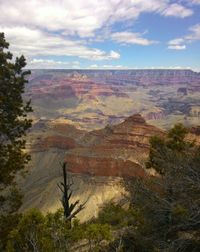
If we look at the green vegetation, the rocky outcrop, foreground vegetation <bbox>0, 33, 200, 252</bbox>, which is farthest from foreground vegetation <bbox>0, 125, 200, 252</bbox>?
the rocky outcrop

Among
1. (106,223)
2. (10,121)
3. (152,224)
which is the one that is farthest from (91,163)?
(106,223)

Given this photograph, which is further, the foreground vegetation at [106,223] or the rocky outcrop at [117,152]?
the rocky outcrop at [117,152]

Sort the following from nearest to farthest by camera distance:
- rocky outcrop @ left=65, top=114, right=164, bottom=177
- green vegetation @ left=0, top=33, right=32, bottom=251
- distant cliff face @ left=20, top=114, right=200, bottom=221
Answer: green vegetation @ left=0, top=33, right=32, bottom=251 → distant cliff face @ left=20, top=114, right=200, bottom=221 → rocky outcrop @ left=65, top=114, right=164, bottom=177

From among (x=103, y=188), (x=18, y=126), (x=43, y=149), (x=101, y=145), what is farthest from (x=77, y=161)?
(x=18, y=126)

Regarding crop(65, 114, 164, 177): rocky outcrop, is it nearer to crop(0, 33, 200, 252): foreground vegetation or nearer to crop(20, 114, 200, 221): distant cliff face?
crop(20, 114, 200, 221): distant cliff face

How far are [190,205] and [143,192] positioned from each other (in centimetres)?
193

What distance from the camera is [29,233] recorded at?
1057cm

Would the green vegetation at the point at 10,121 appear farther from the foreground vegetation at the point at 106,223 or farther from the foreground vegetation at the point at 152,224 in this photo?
the foreground vegetation at the point at 152,224

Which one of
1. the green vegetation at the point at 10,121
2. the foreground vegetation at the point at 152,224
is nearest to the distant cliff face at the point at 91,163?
the green vegetation at the point at 10,121

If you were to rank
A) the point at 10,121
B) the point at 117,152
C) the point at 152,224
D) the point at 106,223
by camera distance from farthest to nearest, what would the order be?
the point at 117,152
the point at 10,121
the point at 152,224
the point at 106,223

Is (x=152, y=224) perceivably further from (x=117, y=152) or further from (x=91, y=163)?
(x=117, y=152)

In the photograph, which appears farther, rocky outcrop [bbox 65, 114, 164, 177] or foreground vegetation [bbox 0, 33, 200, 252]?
rocky outcrop [bbox 65, 114, 164, 177]

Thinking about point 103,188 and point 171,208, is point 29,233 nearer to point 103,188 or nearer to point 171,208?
point 171,208

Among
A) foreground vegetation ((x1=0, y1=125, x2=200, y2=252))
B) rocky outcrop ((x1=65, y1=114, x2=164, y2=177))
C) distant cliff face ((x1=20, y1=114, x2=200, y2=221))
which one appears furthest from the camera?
rocky outcrop ((x1=65, y1=114, x2=164, y2=177))
